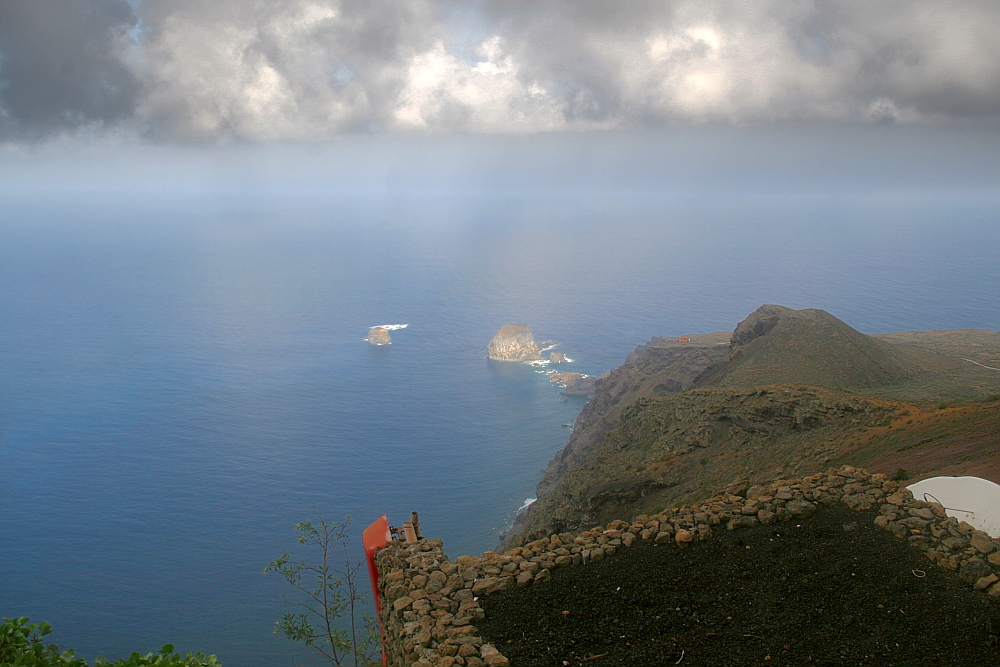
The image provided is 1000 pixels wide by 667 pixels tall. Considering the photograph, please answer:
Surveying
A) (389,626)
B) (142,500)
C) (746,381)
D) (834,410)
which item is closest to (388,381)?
(142,500)

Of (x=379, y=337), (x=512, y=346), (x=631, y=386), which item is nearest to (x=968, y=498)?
(x=631, y=386)

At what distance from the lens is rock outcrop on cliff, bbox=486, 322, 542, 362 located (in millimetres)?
131375

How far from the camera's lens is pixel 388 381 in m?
120

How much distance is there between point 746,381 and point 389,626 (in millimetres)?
36228

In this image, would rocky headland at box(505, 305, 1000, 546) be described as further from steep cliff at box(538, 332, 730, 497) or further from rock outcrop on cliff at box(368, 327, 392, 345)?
rock outcrop on cliff at box(368, 327, 392, 345)

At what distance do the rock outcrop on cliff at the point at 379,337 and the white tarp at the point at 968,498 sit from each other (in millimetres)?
130842

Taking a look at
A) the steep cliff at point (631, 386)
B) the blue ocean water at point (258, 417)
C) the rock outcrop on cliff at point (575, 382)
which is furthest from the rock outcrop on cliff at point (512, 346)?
the steep cliff at point (631, 386)

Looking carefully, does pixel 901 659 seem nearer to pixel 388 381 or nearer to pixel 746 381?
pixel 746 381

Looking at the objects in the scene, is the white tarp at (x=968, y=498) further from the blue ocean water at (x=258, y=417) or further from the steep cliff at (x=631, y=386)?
the blue ocean water at (x=258, y=417)

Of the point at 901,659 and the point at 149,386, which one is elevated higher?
the point at 149,386

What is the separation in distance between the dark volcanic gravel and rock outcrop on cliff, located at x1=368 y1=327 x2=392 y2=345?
430 ft

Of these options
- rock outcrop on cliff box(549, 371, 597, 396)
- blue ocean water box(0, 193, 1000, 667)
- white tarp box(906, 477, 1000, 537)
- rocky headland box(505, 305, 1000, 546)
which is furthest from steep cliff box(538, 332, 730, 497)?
white tarp box(906, 477, 1000, 537)

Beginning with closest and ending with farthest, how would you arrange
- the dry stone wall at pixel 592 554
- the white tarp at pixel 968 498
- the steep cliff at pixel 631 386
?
the dry stone wall at pixel 592 554, the white tarp at pixel 968 498, the steep cliff at pixel 631 386

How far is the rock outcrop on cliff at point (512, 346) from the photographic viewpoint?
13138 cm
